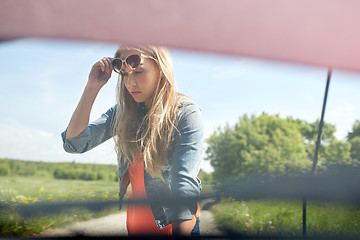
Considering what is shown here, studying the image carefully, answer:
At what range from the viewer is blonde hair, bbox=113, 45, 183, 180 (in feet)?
3.30

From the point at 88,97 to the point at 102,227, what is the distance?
1.57 ft

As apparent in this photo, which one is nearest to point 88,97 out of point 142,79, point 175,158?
point 142,79

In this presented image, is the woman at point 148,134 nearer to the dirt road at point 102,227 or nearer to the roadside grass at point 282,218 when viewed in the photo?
the dirt road at point 102,227

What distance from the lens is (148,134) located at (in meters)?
1.03

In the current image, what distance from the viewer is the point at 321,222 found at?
1162mm

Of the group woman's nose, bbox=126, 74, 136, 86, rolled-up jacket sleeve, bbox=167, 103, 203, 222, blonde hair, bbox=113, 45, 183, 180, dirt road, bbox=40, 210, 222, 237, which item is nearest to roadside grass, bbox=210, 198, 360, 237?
dirt road, bbox=40, 210, 222, 237

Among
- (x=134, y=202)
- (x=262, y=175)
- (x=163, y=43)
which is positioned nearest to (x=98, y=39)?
(x=163, y=43)

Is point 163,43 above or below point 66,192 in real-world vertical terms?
above

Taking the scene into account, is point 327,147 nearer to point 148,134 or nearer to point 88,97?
point 148,134

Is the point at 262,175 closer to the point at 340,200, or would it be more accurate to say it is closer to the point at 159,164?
the point at 340,200

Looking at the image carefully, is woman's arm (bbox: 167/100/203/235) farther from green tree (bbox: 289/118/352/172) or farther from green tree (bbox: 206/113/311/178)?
green tree (bbox: 289/118/352/172)

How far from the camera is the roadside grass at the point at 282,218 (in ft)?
3.62

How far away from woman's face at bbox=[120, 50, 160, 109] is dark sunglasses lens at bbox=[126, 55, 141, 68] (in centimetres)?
1

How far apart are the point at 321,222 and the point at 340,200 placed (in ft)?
0.39
